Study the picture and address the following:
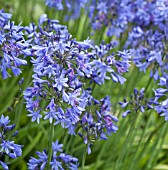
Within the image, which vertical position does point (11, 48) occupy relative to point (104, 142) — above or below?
above

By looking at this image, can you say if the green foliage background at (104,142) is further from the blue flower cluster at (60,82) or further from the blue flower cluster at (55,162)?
the blue flower cluster at (60,82)

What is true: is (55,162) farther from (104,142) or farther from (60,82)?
(104,142)

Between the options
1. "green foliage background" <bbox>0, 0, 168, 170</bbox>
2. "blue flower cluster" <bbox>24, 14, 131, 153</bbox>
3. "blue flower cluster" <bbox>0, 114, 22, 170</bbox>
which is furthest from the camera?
"green foliage background" <bbox>0, 0, 168, 170</bbox>

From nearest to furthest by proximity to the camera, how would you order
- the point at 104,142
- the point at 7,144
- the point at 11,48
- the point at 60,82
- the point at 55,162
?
1. the point at 60,82
2. the point at 7,144
3. the point at 11,48
4. the point at 55,162
5. the point at 104,142

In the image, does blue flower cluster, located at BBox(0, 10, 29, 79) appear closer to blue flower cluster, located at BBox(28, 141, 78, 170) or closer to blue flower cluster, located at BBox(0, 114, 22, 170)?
blue flower cluster, located at BBox(0, 114, 22, 170)

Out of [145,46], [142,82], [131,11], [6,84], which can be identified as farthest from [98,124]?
[142,82]

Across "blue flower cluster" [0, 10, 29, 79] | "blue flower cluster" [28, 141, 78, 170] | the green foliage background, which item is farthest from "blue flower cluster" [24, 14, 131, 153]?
the green foliage background

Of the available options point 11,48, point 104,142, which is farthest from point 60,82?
point 104,142

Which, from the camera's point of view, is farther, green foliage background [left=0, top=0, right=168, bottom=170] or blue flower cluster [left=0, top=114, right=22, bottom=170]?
green foliage background [left=0, top=0, right=168, bottom=170]

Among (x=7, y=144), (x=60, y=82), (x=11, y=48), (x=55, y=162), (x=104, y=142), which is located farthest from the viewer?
(x=104, y=142)

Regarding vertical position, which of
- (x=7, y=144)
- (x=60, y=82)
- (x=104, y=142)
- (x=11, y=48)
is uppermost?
(x=11, y=48)

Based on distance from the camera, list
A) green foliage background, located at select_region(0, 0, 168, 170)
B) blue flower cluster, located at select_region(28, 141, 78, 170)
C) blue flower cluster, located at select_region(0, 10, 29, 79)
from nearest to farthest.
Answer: blue flower cluster, located at select_region(0, 10, 29, 79) → blue flower cluster, located at select_region(28, 141, 78, 170) → green foliage background, located at select_region(0, 0, 168, 170)

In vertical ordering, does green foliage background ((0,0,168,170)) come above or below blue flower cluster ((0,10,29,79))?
below

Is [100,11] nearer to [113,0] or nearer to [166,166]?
[113,0]
